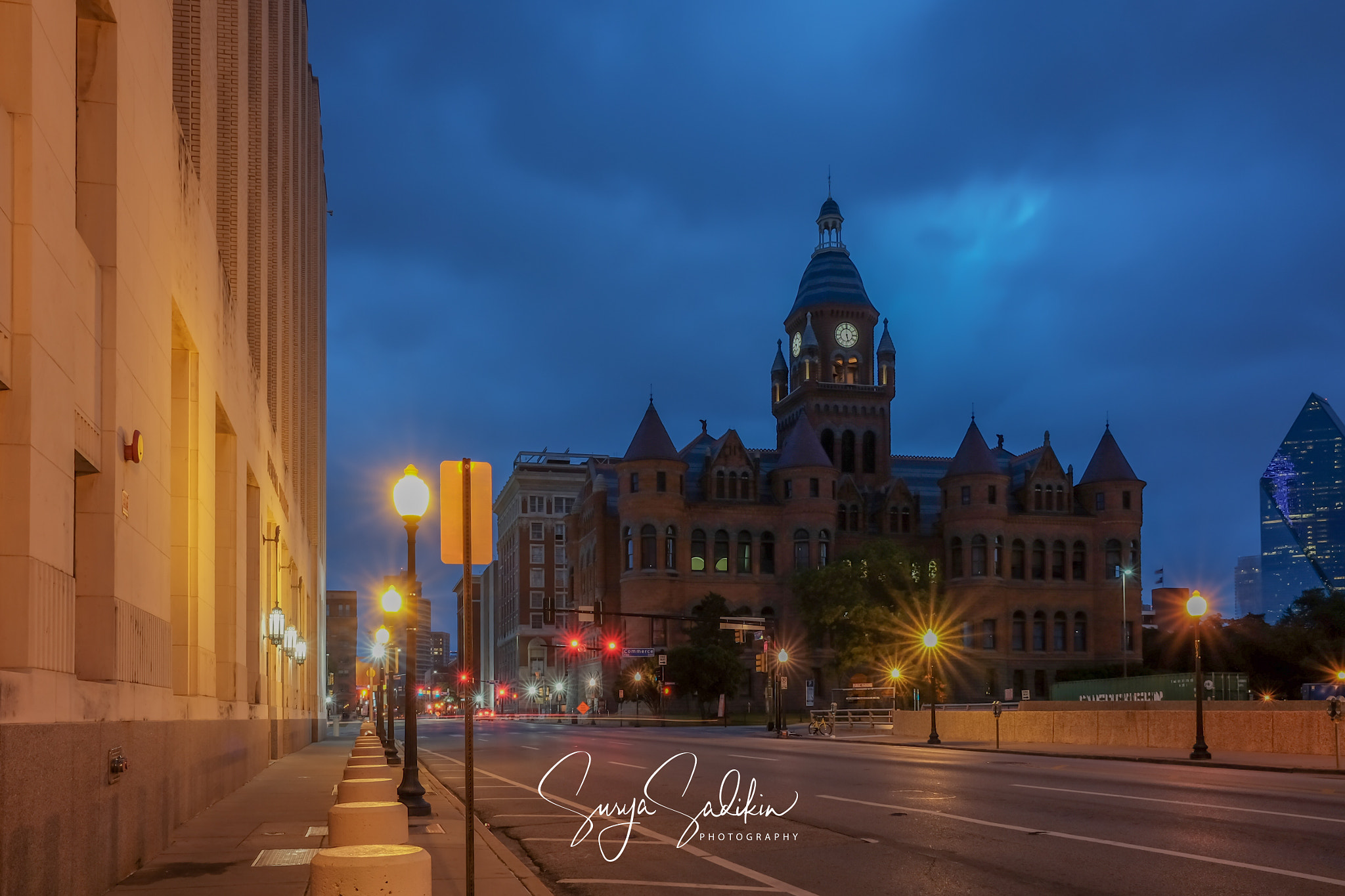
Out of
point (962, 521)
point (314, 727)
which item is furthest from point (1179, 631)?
point (314, 727)

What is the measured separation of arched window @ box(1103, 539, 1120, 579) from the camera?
108 m

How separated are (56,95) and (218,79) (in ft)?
42.1

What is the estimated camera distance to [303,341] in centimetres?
4538

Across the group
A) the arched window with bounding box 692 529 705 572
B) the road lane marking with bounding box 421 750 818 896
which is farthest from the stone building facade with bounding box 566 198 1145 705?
the road lane marking with bounding box 421 750 818 896

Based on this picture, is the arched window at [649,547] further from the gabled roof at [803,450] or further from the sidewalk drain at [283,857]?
the sidewalk drain at [283,857]

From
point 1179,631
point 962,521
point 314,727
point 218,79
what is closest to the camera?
point 218,79

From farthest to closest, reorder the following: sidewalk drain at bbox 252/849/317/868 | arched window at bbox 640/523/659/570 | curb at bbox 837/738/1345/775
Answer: arched window at bbox 640/523/659/570 < curb at bbox 837/738/1345/775 < sidewalk drain at bbox 252/849/317/868

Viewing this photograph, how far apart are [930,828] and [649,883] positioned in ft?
14.8

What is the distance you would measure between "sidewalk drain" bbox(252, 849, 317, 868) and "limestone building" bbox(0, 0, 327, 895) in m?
1.03

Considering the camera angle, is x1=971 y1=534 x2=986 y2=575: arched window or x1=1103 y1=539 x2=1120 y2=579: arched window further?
x1=1103 y1=539 x2=1120 y2=579: arched window

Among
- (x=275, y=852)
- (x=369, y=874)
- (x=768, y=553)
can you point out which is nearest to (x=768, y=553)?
(x=768, y=553)

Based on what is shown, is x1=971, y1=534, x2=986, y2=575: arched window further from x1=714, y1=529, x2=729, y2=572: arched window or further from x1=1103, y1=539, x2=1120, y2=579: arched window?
x1=714, y1=529, x2=729, y2=572: arched window

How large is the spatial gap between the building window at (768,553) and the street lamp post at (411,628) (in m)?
86.2

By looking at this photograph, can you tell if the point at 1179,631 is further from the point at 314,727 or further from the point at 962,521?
the point at 314,727
